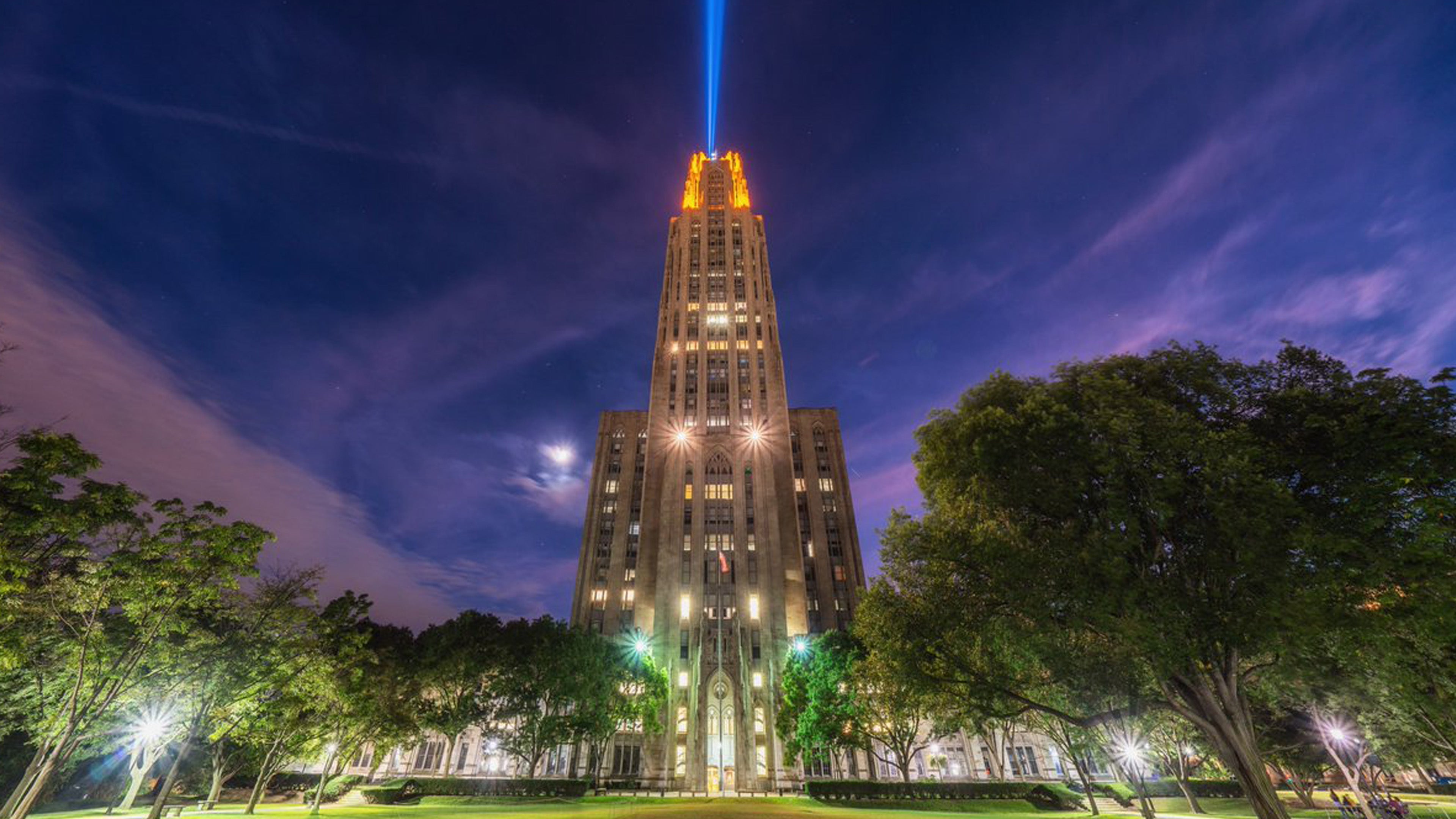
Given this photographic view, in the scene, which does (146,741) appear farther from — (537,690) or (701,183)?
(701,183)

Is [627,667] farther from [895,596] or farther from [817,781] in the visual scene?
[895,596]

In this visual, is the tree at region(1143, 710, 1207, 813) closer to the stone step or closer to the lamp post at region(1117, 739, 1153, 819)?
the lamp post at region(1117, 739, 1153, 819)

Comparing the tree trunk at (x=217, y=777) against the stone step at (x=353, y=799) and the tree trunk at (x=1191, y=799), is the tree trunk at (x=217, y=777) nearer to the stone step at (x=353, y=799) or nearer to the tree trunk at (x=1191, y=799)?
the stone step at (x=353, y=799)

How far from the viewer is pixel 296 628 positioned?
1110 inches

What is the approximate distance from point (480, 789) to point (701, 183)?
11592 cm

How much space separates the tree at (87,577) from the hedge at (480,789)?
2695cm

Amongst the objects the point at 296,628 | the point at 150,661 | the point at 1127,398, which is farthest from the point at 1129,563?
the point at 150,661

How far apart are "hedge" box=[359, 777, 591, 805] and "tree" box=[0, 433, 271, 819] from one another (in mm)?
26953

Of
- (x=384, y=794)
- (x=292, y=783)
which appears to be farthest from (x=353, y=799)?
(x=384, y=794)

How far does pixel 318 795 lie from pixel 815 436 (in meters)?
89.1

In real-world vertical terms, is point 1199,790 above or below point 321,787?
below

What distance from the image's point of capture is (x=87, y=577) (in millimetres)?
19859

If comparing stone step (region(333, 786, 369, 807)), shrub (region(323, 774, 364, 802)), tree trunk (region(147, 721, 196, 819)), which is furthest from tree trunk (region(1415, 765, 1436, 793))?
shrub (region(323, 774, 364, 802))

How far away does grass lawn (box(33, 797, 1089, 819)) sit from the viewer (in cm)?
2653
